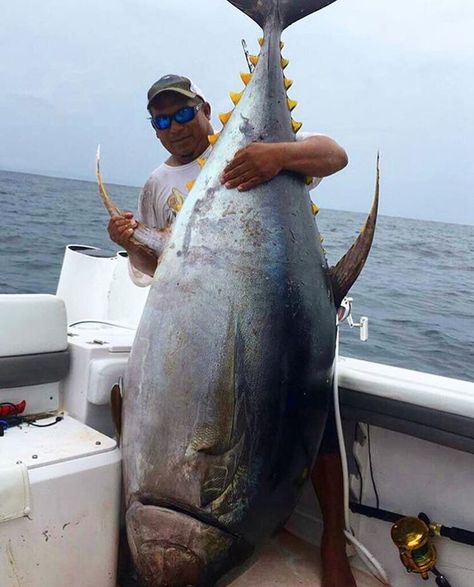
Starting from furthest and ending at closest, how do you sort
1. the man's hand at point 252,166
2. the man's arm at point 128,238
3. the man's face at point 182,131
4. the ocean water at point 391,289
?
the ocean water at point 391,289
the man's face at point 182,131
the man's arm at point 128,238
the man's hand at point 252,166

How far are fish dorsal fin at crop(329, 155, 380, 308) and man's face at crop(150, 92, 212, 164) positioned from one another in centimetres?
84

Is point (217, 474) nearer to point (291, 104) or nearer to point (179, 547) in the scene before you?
point (179, 547)

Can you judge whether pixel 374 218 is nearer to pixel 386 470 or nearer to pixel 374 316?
pixel 386 470

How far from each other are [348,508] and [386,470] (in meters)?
0.19

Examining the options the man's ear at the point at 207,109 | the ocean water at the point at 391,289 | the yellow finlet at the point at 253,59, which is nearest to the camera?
the yellow finlet at the point at 253,59

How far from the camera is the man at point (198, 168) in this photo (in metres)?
1.80

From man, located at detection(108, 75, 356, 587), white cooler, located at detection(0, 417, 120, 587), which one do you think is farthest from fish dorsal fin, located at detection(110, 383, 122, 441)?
man, located at detection(108, 75, 356, 587)

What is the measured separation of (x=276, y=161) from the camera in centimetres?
180

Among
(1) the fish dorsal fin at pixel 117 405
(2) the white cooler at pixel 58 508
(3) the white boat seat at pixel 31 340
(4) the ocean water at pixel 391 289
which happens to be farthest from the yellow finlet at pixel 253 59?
(4) the ocean water at pixel 391 289

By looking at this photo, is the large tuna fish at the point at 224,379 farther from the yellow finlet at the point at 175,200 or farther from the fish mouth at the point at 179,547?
the yellow finlet at the point at 175,200

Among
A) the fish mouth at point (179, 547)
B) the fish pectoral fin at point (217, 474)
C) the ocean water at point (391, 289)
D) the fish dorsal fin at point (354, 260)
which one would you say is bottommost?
the ocean water at point (391, 289)

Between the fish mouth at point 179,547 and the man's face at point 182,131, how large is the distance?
136 centimetres

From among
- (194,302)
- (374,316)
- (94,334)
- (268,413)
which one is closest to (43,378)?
(94,334)

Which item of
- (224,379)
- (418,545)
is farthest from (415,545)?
(224,379)
